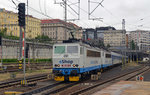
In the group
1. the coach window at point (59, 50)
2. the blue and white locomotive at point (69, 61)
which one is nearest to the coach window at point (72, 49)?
the blue and white locomotive at point (69, 61)

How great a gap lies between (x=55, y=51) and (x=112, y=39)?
5115 inches

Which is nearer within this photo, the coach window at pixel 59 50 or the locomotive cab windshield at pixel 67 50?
the locomotive cab windshield at pixel 67 50

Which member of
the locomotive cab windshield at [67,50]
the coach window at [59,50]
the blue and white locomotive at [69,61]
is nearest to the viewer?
the blue and white locomotive at [69,61]

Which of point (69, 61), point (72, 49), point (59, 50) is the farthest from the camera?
point (59, 50)

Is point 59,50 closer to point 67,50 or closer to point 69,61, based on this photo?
point 67,50

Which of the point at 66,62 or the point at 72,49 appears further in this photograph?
the point at 72,49

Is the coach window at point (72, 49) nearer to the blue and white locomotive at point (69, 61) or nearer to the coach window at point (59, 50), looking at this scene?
the blue and white locomotive at point (69, 61)

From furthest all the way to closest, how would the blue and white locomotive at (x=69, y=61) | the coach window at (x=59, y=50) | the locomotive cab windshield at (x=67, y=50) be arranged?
the coach window at (x=59, y=50)
the locomotive cab windshield at (x=67, y=50)
the blue and white locomotive at (x=69, y=61)

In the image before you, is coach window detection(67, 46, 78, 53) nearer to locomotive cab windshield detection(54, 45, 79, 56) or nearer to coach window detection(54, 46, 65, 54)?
locomotive cab windshield detection(54, 45, 79, 56)

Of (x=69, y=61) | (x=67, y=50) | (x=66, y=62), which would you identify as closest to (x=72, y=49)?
(x=67, y=50)

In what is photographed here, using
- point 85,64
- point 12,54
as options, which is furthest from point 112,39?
point 85,64

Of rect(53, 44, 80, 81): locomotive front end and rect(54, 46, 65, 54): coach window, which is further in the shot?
rect(54, 46, 65, 54): coach window

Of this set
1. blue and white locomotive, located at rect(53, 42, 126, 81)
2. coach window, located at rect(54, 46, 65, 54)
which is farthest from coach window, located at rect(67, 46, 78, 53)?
coach window, located at rect(54, 46, 65, 54)

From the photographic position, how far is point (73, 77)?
17172 millimetres
